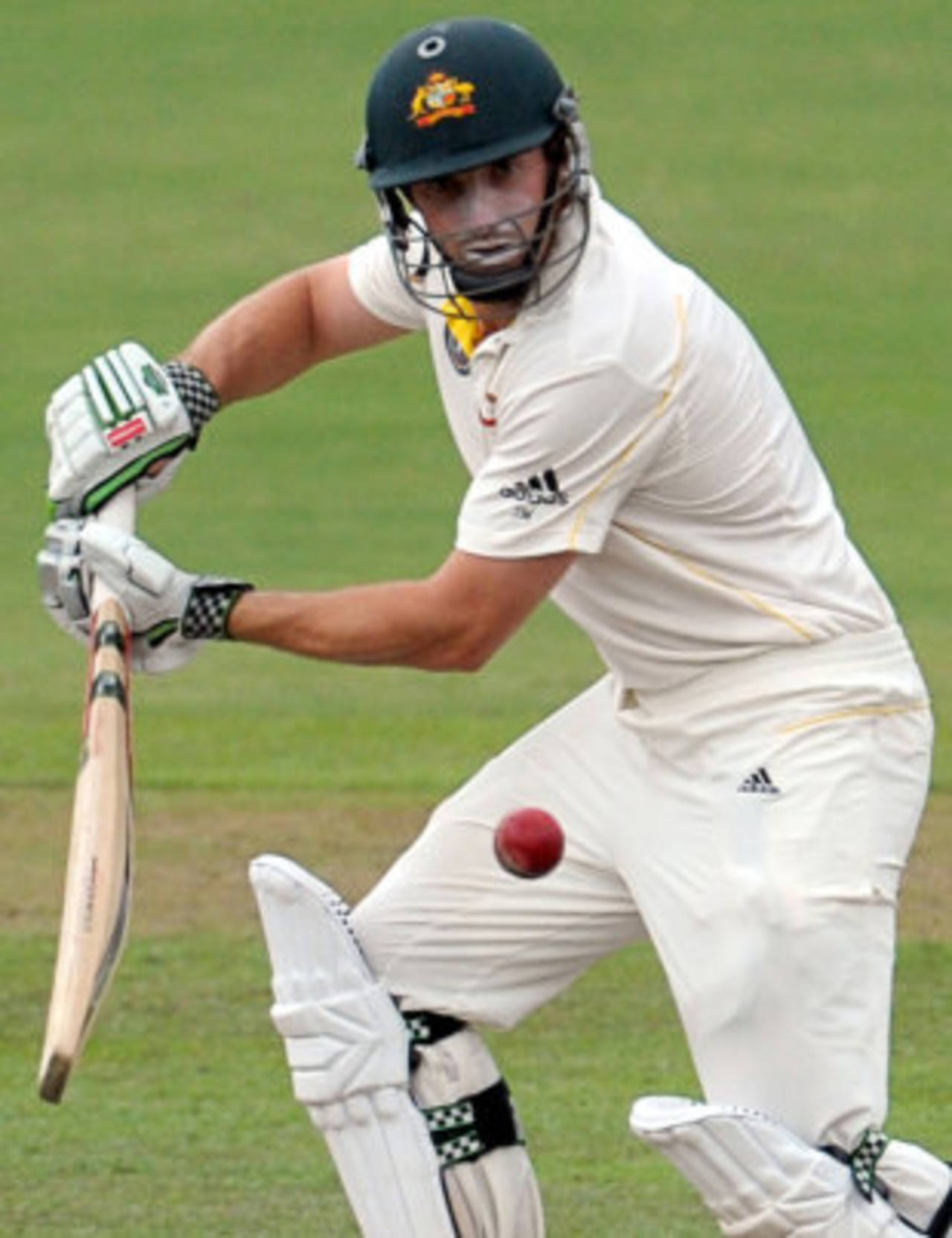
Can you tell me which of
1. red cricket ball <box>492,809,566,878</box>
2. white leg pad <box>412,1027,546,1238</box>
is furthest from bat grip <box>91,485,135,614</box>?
white leg pad <box>412,1027,546,1238</box>

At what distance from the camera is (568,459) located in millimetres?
5414

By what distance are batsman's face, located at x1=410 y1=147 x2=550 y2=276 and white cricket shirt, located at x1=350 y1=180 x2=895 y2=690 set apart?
0.10 meters

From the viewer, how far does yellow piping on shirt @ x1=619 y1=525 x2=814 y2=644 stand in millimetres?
5586

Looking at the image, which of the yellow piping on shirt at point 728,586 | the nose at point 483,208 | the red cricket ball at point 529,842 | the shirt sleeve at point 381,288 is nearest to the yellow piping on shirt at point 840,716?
the yellow piping on shirt at point 728,586

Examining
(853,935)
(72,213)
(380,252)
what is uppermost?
(380,252)

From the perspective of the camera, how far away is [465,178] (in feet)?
17.8

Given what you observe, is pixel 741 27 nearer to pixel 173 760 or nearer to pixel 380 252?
pixel 173 760

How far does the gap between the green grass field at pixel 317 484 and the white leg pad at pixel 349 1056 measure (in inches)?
33.0

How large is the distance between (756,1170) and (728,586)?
831mm

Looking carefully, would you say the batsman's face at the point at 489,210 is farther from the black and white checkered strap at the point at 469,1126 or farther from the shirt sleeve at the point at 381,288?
the black and white checkered strap at the point at 469,1126

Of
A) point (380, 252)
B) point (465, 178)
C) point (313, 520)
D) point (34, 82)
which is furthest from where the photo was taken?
point (34, 82)

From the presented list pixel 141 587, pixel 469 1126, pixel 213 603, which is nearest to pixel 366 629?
pixel 213 603

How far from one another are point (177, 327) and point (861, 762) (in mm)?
11627

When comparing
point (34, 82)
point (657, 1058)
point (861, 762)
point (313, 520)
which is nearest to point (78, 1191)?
point (657, 1058)
